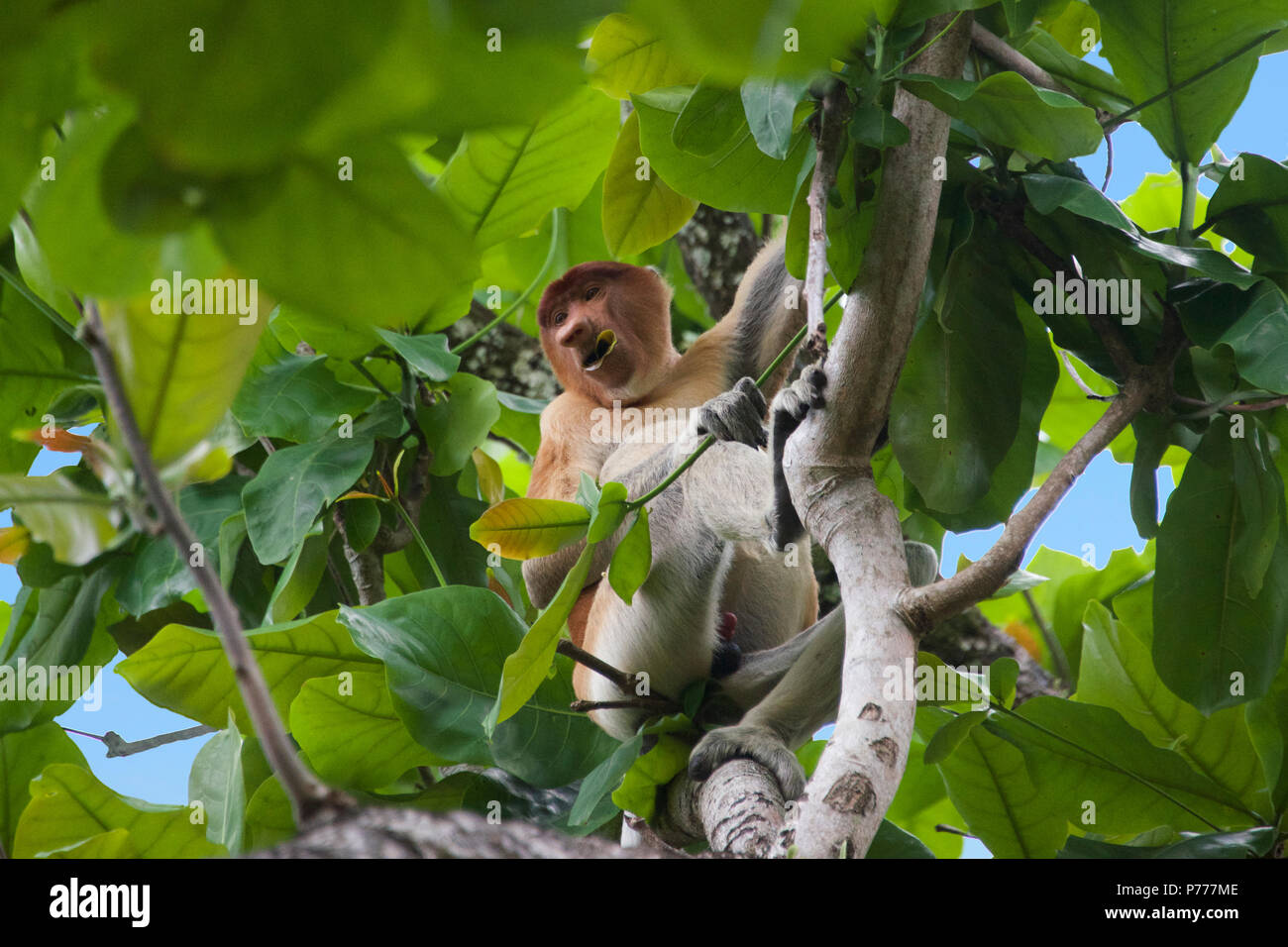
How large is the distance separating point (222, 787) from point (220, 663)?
0.93 ft

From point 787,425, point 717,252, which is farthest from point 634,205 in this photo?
point 717,252

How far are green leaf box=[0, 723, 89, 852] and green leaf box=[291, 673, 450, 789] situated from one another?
A: 1.65 ft

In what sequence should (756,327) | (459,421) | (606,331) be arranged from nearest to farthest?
(459,421) < (756,327) < (606,331)

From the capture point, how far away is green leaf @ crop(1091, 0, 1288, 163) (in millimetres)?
1468

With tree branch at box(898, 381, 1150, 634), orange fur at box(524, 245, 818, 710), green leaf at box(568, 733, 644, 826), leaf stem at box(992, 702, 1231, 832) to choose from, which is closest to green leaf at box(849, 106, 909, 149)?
tree branch at box(898, 381, 1150, 634)

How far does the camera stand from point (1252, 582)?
1.50 metres

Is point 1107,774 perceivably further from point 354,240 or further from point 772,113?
point 354,240

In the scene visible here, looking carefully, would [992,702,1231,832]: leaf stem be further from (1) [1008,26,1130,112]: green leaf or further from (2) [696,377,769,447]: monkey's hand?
(1) [1008,26,1130,112]: green leaf

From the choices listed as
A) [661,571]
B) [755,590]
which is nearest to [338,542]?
[661,571]

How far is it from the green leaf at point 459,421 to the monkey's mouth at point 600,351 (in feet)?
2.10

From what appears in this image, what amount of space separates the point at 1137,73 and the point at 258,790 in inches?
68.6

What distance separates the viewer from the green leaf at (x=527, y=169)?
2018 mm

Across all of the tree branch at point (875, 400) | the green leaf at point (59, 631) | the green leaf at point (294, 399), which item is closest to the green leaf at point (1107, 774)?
the tree branch at point (875, 400)

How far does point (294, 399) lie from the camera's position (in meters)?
2.15
